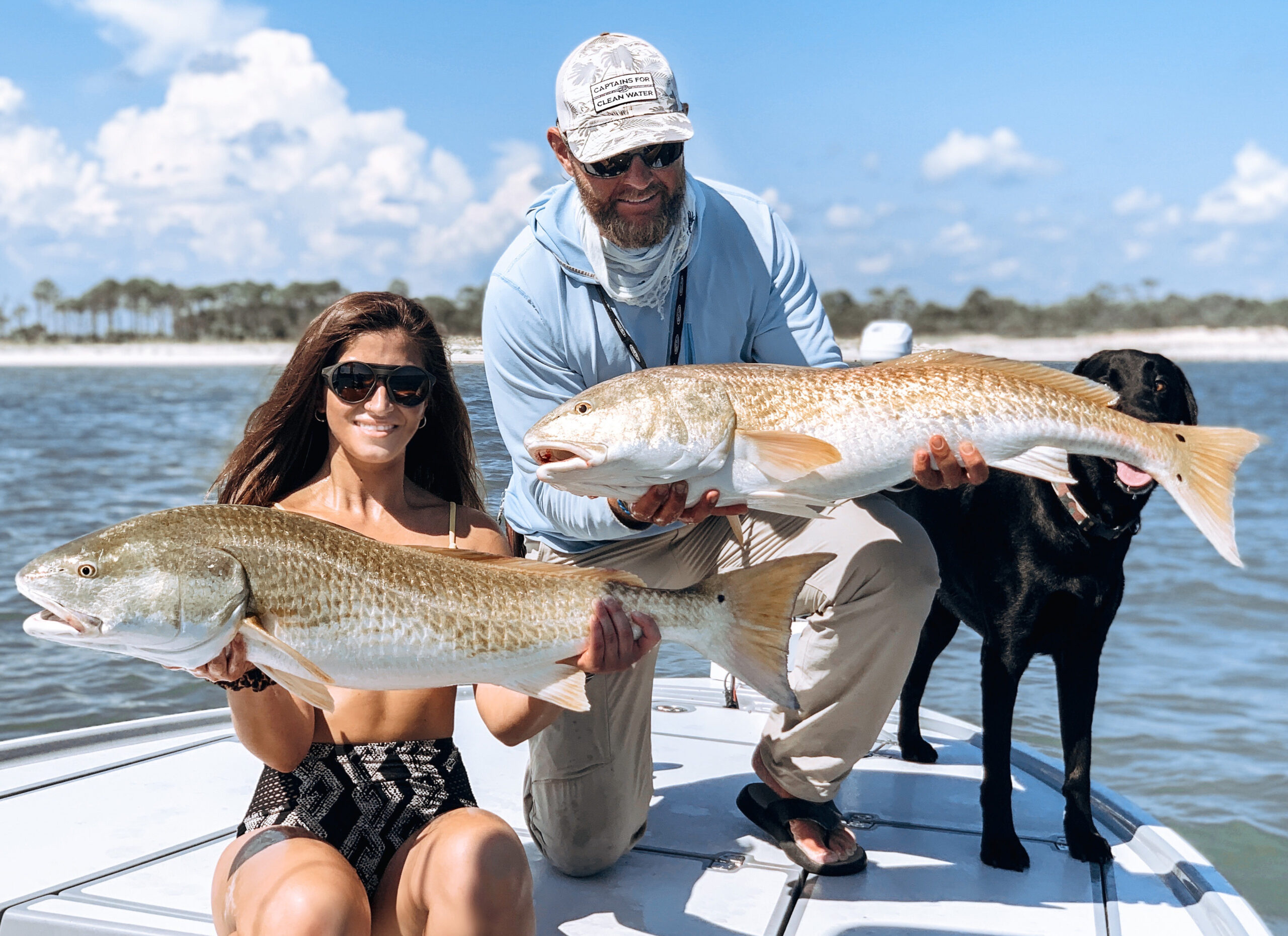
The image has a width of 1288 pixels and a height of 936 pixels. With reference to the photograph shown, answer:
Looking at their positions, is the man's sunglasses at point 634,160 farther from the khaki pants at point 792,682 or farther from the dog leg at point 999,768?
the dog leg at point 999,768

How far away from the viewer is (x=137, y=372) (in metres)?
93.3

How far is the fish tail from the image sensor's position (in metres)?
2.70

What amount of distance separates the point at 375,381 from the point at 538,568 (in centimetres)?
70

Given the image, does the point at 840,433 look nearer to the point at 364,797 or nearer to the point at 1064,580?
the point at 1064,580

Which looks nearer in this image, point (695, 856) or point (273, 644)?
point (273, 644)

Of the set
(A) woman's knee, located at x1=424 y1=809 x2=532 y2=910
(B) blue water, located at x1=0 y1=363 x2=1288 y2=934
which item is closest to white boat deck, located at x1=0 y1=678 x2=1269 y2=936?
(A) woman's knee, located at x1=424 y1=809 x2=532 y2=910

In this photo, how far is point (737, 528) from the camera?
11.3ft

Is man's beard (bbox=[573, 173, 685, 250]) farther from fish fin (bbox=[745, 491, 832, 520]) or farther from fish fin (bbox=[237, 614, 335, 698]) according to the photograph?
fish fin (bbox=[237, 614, 335, 698])

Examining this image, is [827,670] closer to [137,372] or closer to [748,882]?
[748,882]

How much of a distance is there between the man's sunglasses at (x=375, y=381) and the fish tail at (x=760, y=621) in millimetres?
883

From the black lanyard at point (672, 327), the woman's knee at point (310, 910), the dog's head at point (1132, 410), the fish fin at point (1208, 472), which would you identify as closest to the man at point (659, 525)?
the black lanyard at point (672, 327)

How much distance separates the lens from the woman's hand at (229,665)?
7.54 feet

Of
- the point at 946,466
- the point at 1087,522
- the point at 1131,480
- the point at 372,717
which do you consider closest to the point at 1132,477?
the point at 1131,480

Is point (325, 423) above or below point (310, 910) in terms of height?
above
